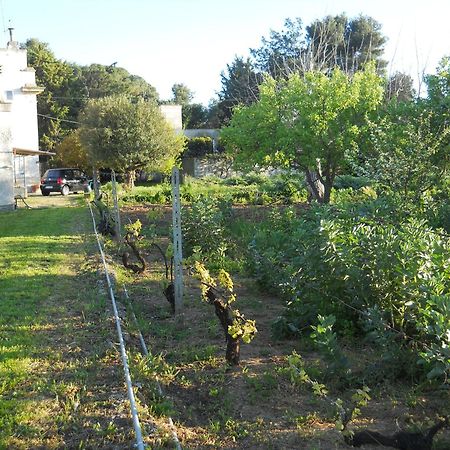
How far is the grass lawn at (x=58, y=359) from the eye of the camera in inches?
158

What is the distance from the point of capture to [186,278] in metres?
9.46

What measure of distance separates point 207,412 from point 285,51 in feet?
127

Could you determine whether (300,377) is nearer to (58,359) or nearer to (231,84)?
(58,359)

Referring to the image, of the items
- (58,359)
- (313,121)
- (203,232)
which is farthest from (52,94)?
(58,359)

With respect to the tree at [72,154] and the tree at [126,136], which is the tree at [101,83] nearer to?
the tree at [72,154]

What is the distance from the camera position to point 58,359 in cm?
552

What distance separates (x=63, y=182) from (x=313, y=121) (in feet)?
74.0

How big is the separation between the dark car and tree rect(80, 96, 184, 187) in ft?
17.5

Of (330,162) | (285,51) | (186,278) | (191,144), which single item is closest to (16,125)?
(191,144)

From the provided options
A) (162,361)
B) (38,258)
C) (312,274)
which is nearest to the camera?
(162,361)

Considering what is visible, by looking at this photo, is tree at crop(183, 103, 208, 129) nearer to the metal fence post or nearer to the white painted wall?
the white painted wall

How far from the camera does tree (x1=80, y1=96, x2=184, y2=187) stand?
26984 millimetres

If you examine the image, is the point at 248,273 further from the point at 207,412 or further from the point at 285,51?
the point at 285,51

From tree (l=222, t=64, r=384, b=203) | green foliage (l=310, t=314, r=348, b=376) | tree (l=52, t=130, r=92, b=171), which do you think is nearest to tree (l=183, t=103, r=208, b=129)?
tree (l=52, t=130, r=92, b=171)
